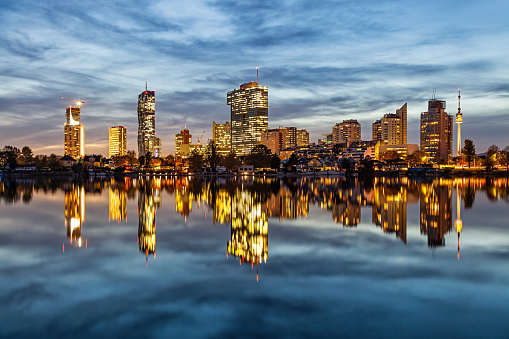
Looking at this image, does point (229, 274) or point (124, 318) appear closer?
point (124, 318)

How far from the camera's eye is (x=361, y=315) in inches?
372

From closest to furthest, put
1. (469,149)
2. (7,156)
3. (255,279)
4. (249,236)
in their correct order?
(255,279), (249,236), (469,149), (7,156)

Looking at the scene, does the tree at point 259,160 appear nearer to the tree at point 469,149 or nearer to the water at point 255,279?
the tree at point 469,149

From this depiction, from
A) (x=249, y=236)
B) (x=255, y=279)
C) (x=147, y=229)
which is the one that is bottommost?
(x=147, y=229)

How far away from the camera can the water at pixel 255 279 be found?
29.3ft

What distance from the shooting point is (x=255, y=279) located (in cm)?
1223

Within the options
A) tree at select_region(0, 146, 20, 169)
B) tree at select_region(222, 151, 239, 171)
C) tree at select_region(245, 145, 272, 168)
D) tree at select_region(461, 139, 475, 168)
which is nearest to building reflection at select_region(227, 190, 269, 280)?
tree at select_region(222, 151, 239, 171)

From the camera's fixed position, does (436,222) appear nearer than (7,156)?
Yes

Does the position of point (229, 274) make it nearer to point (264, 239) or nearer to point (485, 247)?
point (264, 239)

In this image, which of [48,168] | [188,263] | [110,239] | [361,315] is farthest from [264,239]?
[48,168]

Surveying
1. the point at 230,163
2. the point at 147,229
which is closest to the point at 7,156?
the point at 230,163

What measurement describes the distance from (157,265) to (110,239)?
6036 mm

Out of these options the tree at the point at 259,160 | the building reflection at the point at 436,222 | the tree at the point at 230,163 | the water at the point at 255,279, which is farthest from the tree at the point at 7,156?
the building reflection at the point at 436,222

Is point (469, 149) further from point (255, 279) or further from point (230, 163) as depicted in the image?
point (255, 279)
